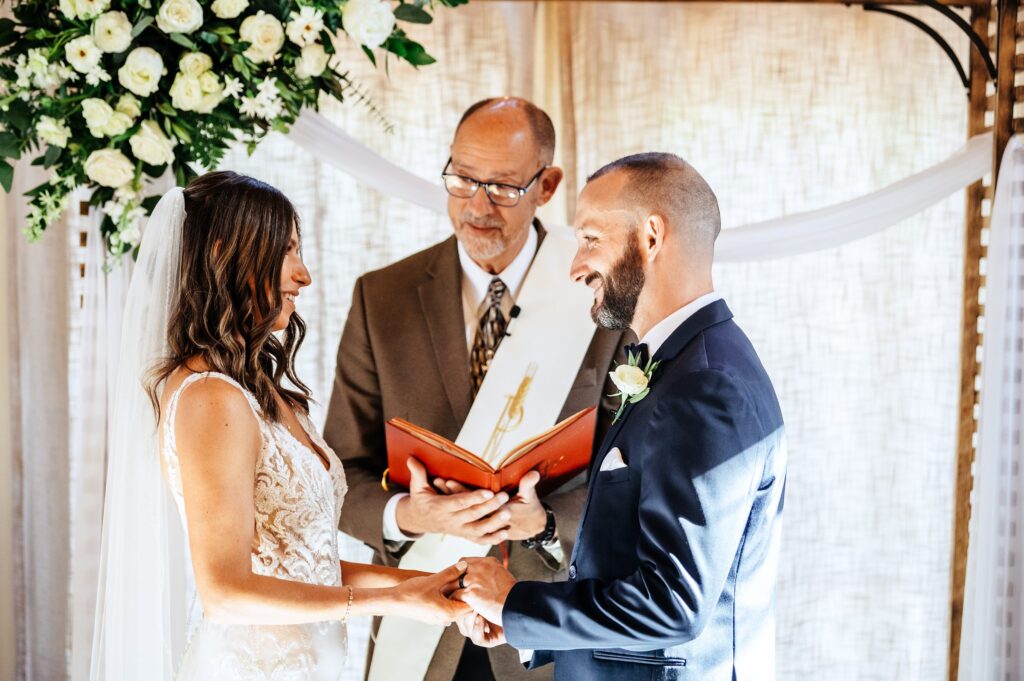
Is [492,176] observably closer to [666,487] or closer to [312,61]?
[312,61]

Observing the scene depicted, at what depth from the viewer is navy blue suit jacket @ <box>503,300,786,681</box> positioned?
77.7 inches

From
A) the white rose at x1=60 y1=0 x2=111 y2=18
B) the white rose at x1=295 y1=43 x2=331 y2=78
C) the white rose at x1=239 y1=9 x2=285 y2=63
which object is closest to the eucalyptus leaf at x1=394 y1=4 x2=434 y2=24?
the white rose at x1=295 y1=43 x2=331 y2=78

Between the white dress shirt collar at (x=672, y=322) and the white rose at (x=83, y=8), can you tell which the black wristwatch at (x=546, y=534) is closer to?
the white dress shirt collar at (x=672, y=322)

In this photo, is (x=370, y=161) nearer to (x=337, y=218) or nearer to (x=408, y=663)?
(x=337, y=218)

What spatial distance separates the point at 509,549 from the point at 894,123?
274 centimetres

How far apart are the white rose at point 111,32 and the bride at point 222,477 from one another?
1.97 ft

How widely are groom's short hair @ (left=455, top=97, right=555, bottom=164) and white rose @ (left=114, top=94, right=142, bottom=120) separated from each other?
91 centimetres

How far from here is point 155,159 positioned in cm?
284

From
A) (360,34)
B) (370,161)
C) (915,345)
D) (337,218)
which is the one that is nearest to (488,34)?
(337,218)

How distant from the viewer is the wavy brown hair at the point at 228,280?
2312 mm

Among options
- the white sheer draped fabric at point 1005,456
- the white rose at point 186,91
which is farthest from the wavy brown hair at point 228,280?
the white sheer draped fabric at point 1005,456

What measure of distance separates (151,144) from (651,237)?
4.62 feet

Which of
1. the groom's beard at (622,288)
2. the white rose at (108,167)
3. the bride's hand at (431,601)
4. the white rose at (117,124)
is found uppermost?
the white rose at (117,124)

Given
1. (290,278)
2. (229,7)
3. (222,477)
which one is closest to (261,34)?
(229,7)
